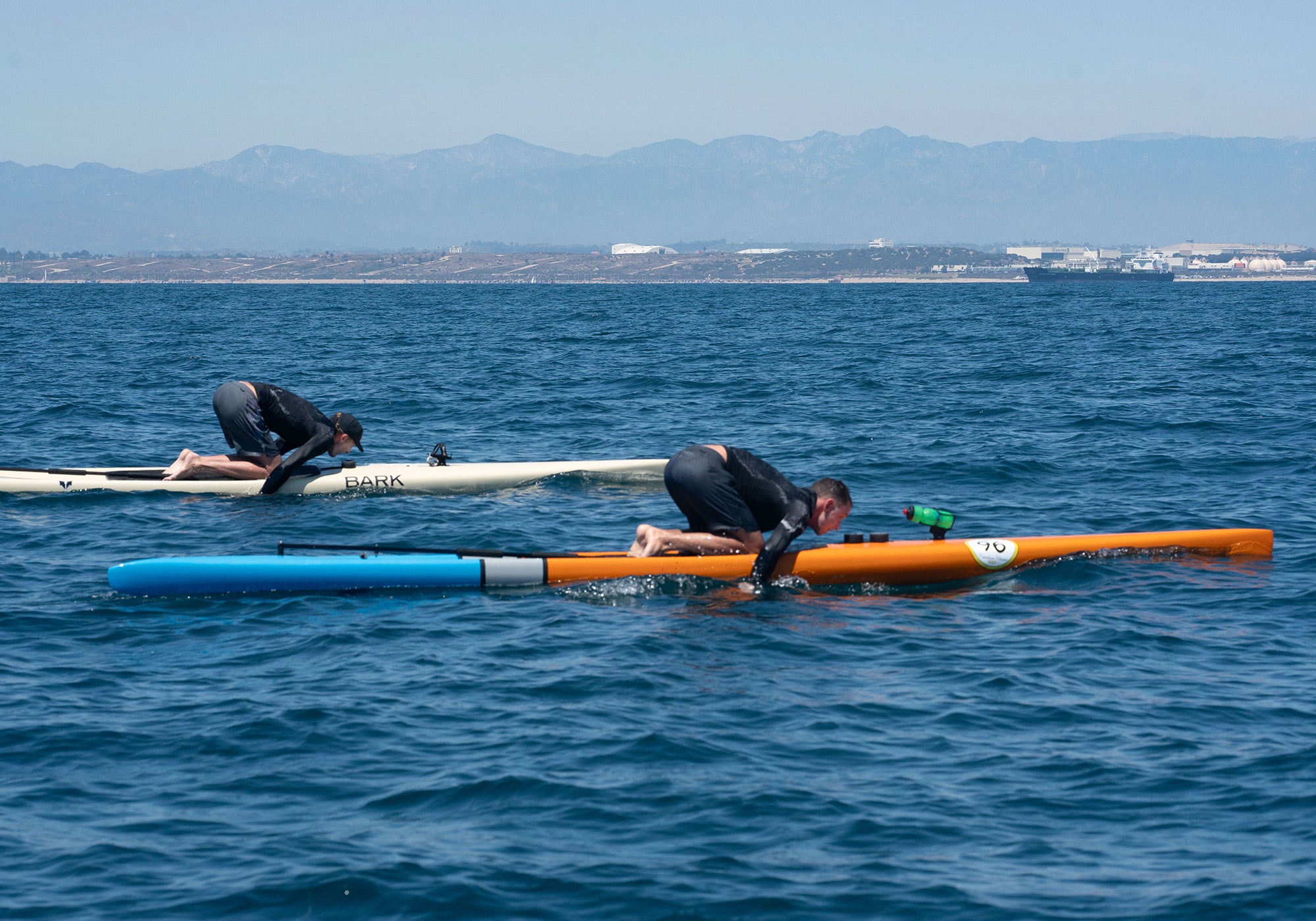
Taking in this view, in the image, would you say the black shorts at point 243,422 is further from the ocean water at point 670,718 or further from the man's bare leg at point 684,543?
the man's bare leg at point 684,543

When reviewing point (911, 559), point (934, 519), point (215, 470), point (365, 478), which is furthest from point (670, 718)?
point (215, 470)

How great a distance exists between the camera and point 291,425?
53.3 ft

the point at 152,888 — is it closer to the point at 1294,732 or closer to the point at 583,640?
the point at 583,640

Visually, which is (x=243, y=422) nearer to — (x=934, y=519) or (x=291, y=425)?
(x=291, y=425)

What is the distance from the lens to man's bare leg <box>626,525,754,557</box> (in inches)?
473

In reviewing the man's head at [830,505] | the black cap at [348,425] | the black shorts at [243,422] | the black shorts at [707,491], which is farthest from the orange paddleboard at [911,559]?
the black shorts at [243,422]

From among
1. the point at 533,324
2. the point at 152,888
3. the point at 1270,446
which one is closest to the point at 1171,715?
the point at 152,888

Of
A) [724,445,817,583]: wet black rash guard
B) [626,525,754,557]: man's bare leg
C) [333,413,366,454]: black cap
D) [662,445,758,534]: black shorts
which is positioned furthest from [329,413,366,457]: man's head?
[724,445,817,583]: wet black rash guard

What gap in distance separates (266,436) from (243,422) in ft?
1.21

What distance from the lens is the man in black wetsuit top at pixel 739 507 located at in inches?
456

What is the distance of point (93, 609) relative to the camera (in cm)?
1092

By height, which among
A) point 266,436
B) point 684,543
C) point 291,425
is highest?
point 291,425

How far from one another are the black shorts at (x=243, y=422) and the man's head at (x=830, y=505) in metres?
Answer: 7.72

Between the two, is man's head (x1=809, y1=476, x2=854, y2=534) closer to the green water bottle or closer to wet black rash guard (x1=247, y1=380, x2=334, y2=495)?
the green water bottle
